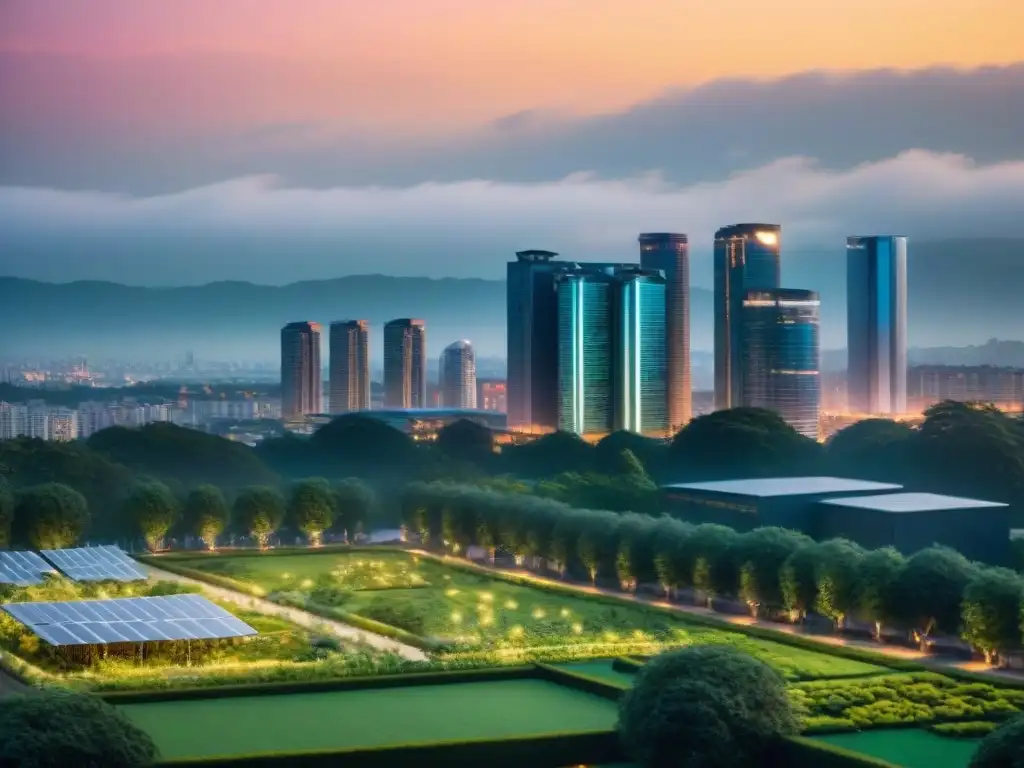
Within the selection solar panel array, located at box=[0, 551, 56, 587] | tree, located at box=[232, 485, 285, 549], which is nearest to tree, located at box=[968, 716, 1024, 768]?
solar panel array, located at box=[0, 551, 56, 587]

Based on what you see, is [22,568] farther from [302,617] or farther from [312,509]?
[312,509]

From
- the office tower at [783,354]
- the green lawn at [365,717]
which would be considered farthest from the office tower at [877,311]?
the green lawn at [365,717]

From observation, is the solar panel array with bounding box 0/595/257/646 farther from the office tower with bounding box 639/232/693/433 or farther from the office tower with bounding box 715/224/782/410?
the office tower with bounding box 639/232/693/433

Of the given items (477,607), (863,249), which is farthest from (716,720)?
(863,249)

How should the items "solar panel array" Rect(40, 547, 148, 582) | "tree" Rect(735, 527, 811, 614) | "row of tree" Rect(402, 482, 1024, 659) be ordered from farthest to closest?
1. "solar panel array" Rect(40, 547, 148, 582)
2. "tree" Rect(735, 527, 811, 614)
3. "row of tree" Rect(402, 482, 1024, 659)

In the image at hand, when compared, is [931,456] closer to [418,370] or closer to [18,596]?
[18,596]

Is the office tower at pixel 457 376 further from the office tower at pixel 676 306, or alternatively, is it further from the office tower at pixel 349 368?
the office tower at pixel 676 306

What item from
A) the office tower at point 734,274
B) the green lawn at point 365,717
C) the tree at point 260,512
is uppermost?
the office tower at point 734,274
